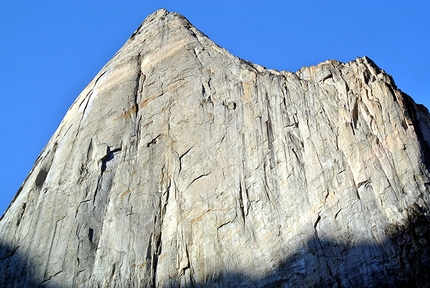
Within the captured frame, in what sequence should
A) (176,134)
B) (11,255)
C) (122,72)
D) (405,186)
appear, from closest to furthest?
1. (405,186)
2. (11,255)
3. (176,134)
4. (122,72)

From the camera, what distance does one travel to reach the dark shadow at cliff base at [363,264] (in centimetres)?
1927

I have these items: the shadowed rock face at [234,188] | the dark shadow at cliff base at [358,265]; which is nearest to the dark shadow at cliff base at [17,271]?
the shadowed rock face at [234,188]

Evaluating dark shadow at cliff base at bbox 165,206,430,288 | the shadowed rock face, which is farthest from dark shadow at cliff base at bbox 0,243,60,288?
dark shadow at cliff base at bbox 165,206,430,288

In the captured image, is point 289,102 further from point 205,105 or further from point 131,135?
point 131,135

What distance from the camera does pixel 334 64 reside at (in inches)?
1045

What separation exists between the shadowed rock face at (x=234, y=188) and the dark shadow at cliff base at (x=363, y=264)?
0.13ft

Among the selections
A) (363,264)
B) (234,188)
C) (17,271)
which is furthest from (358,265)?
(17,271)

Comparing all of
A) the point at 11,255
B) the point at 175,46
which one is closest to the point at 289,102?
the point at 175,46

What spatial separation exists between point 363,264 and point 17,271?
1312cm

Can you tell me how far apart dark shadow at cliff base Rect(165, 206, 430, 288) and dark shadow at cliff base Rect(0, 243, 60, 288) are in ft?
25.1

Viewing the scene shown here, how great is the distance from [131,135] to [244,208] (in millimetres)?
7315

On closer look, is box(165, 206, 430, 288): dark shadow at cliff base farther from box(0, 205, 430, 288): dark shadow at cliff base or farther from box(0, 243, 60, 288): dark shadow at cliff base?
box(0, 243, 60, 288): dark shadow at cliff base

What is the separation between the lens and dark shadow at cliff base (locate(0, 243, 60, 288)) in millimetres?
23969

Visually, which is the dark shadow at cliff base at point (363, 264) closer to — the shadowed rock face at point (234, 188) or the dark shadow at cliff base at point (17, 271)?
the shadowed rock face at point (234, 188)
